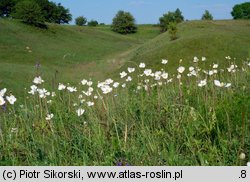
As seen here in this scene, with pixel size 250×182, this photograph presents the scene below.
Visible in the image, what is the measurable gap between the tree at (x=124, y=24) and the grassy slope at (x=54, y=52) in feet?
71.7

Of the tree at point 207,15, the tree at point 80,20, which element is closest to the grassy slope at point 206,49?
the tree at point 207,15

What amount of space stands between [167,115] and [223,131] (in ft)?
2.78

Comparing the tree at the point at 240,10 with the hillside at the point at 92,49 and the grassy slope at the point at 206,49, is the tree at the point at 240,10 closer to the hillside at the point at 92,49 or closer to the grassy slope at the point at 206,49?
the hillside at the point at 92,49

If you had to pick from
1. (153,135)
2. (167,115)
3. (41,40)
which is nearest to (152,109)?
(167,115)

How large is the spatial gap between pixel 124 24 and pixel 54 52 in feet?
165

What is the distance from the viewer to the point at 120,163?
399cm

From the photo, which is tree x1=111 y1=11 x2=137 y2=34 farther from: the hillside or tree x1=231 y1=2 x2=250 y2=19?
tree x1=231 y1=2 x2=250 y2=19

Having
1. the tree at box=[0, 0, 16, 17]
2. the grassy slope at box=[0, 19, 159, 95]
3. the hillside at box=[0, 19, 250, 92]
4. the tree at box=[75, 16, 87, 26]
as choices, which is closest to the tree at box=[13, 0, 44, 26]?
the grassy slope at box=[0, 19, 159, 95]

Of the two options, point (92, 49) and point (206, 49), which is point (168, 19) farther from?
point (206, 49)

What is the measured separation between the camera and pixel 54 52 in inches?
2137

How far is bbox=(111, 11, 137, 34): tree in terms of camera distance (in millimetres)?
102375

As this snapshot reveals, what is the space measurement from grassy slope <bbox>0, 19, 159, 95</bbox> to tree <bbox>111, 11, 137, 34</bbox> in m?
21.9

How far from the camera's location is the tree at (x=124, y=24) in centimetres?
10238
